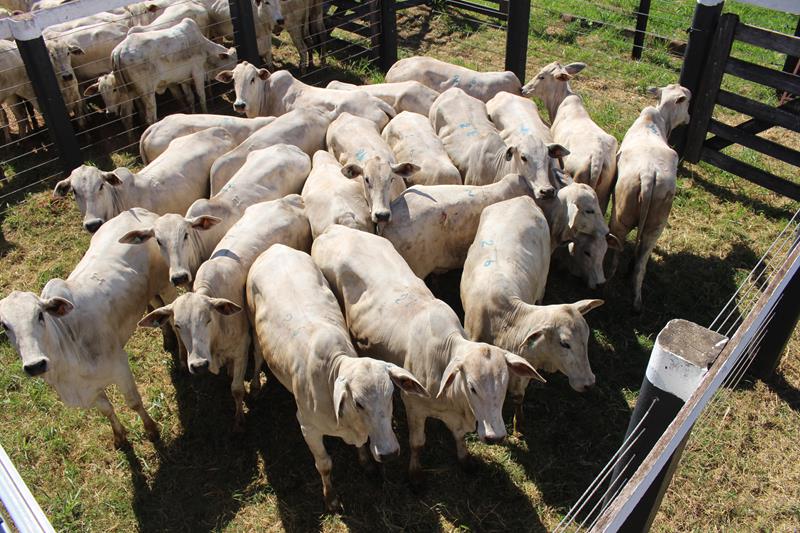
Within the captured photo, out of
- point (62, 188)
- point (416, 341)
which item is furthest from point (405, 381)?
point (62, 188)

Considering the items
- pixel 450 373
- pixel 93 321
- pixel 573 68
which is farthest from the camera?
pixel 573 68

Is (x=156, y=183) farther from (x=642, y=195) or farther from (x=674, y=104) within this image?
(x=674, y=104)

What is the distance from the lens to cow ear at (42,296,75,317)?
231 inches

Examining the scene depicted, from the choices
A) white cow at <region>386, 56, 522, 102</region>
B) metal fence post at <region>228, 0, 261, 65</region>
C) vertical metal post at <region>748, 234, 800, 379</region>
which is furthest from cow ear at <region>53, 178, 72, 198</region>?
vertical metal post at <region>748, 234, 800, 379</region>

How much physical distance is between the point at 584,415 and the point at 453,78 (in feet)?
19.0

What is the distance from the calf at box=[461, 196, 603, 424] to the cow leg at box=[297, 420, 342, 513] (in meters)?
1.76

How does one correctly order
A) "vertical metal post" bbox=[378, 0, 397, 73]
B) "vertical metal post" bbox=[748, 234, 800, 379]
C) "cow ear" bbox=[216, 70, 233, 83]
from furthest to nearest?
"vertical metal post" bbox=[378, 0, 397, 73], "cow ear" bbox=[216, 70, 233, 83], "vertical metal post" bbox=[748, 234, 800, 379]

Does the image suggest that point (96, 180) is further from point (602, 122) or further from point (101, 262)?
point (602, 122)

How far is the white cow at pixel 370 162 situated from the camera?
734 cm

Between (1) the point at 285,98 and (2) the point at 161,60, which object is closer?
(1) the point at 285,98

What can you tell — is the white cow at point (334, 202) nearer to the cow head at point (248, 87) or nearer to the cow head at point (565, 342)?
the cow head at point (565, 342)

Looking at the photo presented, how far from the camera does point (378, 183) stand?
7.36m

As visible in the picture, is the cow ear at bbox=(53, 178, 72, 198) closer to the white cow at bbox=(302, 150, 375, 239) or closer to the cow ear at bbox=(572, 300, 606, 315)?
the white cow at bbox=(302, 150, 375, 239)

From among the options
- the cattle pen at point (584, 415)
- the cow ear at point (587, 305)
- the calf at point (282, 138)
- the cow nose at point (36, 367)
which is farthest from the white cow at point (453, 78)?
the cow nose at point (36, 367)
